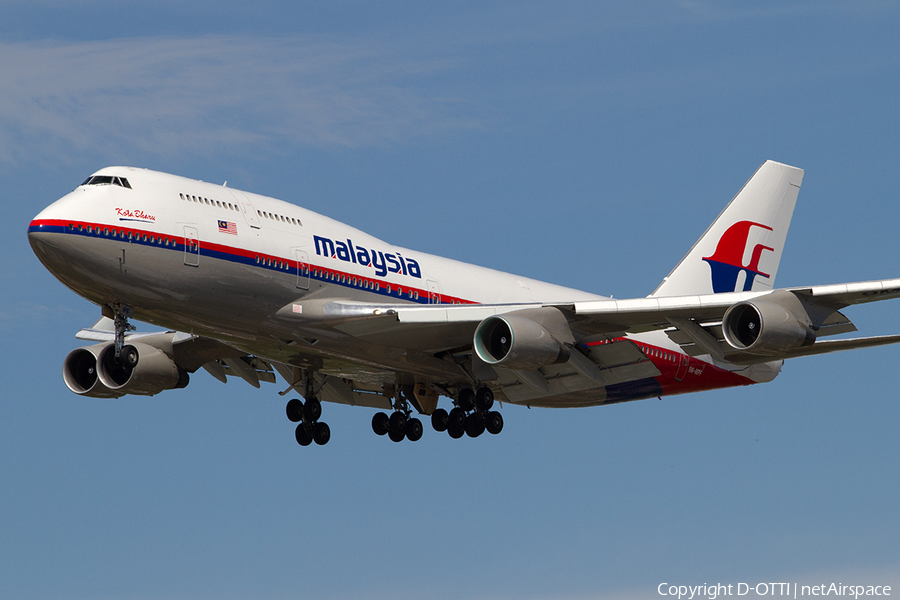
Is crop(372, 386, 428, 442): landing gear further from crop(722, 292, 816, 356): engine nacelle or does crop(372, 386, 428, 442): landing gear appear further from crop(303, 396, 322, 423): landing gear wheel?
crop(722, 292, 816, 356): engine nacelle

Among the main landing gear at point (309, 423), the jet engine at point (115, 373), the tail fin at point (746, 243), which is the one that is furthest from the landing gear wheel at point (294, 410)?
the tail fin at point (746, 243)

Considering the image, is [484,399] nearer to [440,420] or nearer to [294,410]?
[440,420]

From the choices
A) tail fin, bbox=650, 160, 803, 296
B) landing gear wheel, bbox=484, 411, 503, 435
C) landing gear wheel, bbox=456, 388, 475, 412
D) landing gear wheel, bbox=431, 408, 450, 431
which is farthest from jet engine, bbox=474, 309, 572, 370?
tail fin, bbox=650, 160, 803, 296

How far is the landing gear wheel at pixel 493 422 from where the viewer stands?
38.6 meters

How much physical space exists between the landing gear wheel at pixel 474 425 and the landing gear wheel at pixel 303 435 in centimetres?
572

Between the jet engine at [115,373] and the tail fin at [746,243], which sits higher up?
the tail fin at [746,243]

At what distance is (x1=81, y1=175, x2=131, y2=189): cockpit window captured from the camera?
31.2 meters

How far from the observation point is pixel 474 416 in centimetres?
3881

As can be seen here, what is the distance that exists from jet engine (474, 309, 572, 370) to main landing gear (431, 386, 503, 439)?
420cm

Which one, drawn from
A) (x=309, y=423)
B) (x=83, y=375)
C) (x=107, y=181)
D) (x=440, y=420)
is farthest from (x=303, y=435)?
(x=107, y=181)

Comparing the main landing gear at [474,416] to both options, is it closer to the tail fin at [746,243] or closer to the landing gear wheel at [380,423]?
the landing gear wheel at [380,423]

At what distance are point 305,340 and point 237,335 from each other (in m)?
2.00

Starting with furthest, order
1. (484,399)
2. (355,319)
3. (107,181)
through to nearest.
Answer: (484,399) < (355,319) < (107,181)

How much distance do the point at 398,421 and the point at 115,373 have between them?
9.81 metres
